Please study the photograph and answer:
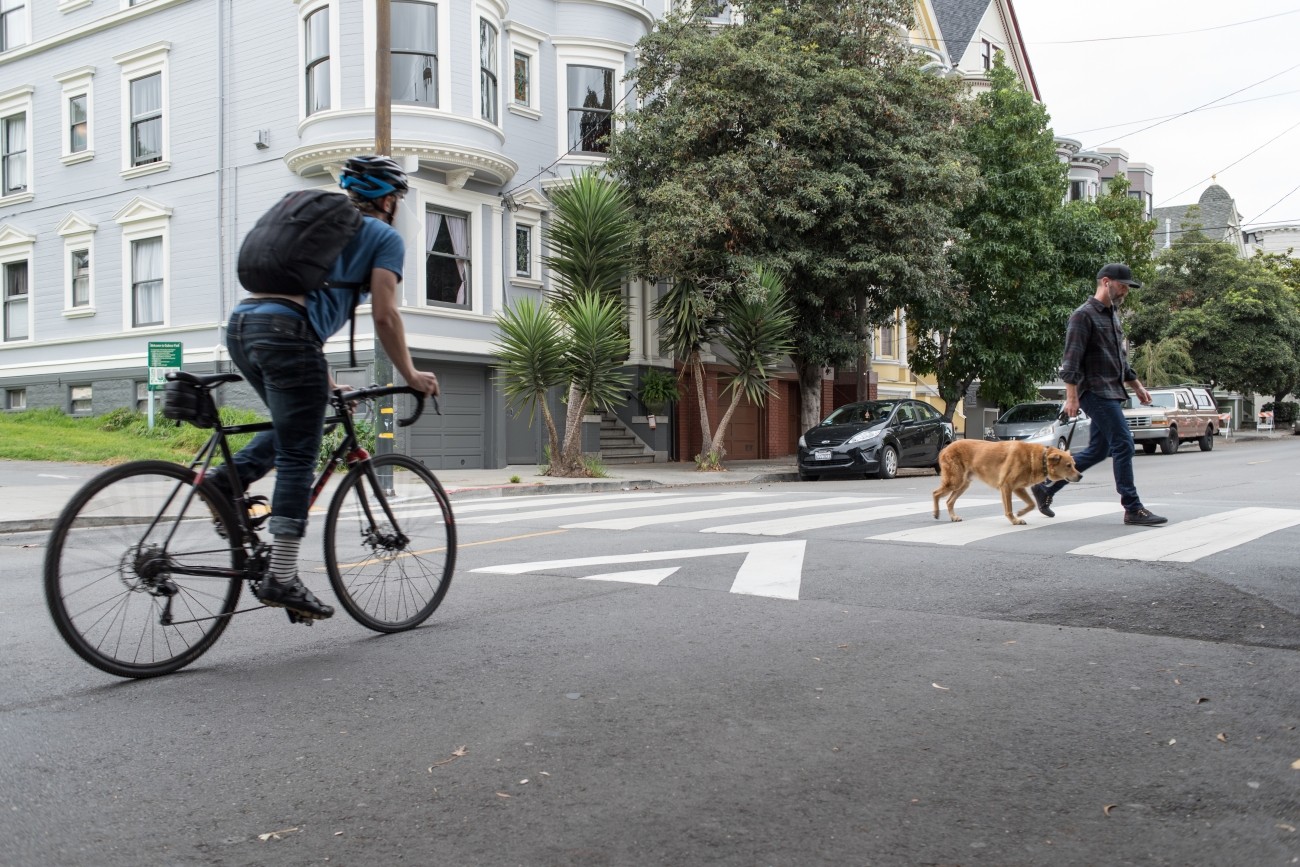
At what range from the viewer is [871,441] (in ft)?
65.4

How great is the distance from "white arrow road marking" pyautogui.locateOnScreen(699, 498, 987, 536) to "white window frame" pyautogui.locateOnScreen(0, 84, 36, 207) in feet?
80.8

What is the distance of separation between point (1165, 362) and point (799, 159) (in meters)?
30.8

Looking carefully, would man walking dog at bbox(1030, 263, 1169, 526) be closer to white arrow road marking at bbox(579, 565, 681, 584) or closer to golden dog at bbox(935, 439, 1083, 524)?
golden dog at bbox(935, 439, 1083, 524)

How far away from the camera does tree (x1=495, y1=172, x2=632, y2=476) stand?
59.7ft

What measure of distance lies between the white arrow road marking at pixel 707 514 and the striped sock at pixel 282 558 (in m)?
4.95

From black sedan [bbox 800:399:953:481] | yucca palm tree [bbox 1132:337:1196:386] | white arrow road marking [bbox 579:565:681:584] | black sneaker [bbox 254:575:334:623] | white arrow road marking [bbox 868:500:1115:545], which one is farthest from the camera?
yucca palm tree [bbox 1132:337:1196:386]

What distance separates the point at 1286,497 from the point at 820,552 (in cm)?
799

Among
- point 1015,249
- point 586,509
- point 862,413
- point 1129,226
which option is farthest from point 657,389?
point 1129,226

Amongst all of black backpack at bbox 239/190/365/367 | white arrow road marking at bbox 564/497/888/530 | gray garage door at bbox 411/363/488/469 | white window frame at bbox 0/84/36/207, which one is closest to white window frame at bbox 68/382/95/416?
white window frame at bbox 0/84/36/207

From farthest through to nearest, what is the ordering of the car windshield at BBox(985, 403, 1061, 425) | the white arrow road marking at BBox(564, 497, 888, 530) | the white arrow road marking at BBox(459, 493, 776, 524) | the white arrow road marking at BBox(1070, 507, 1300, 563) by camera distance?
the car windshield at BBox(985, 403, 1061, 425) → the white arrow road marking at BBox(459, 493, 776, 524) → the white arrow road marking at BBox(564, 497, 888, 530) → the white arrow road marking at BBox(1070, 507, 1300, 563)

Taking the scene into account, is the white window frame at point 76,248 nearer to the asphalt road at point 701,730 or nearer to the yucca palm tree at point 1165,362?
the asphalt road at point 701,730

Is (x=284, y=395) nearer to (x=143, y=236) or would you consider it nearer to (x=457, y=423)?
(x=457, y=423)

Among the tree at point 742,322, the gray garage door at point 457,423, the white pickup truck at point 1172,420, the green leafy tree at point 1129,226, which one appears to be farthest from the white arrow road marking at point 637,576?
the green leafy tree at point 1129,226

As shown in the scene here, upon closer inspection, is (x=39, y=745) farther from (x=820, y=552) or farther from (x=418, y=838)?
(x=820, y=552)
